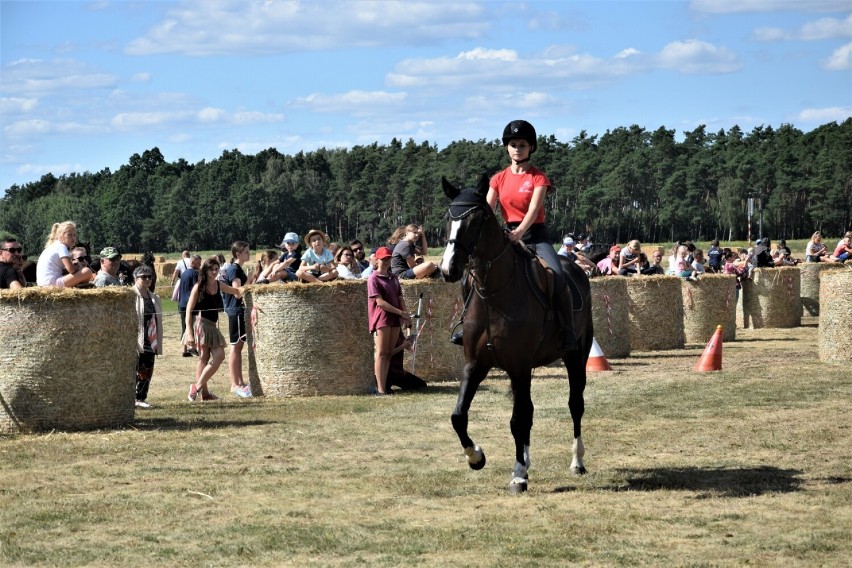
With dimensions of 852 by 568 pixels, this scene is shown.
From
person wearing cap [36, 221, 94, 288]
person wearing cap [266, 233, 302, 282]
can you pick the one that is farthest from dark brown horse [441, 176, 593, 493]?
person wearing cap [266, 233, 302, 282]

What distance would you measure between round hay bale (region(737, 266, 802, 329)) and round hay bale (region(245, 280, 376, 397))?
18.8 m

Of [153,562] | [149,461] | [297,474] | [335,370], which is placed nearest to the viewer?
[153,562]

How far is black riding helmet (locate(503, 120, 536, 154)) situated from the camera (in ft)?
39.8

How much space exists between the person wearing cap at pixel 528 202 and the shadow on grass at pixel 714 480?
1.39 metres

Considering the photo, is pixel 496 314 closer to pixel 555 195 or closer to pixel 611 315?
pixel 611 315

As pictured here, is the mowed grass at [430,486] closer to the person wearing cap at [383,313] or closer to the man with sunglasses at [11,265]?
the person wearing cap at [383,313]

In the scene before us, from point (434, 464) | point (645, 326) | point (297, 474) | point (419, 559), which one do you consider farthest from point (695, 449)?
point (645, 326)

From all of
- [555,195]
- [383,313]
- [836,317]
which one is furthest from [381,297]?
[555,195]

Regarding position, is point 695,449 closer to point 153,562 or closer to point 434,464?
point 434,464

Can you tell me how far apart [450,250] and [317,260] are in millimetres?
9727

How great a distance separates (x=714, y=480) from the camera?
449 inches

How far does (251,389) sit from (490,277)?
853cm

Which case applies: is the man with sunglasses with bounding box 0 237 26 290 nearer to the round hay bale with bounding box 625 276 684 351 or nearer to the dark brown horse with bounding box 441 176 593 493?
the dark brown horse with bounding box 441 176 593 493

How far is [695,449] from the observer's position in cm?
1320
